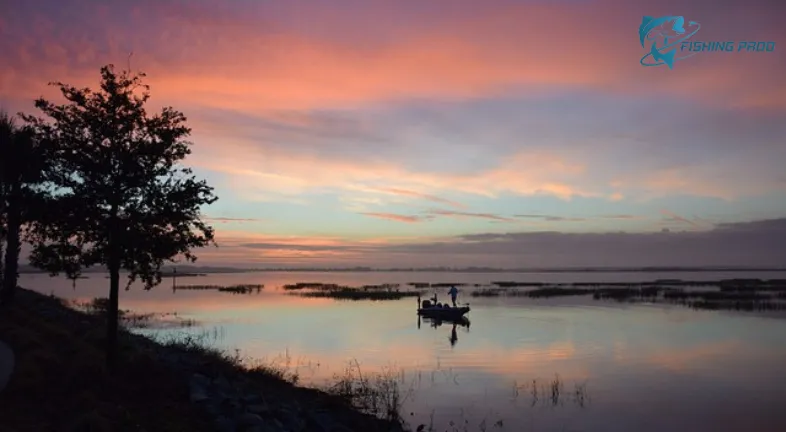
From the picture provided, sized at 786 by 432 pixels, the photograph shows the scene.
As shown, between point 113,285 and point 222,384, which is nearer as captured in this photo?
point 113,285

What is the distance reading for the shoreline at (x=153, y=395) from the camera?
1361 cm

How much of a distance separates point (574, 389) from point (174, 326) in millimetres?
34363

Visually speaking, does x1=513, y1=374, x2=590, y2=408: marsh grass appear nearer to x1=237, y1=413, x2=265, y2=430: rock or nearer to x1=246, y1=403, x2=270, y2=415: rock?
x1=246, y1=403, x2=270, y2=415: rock

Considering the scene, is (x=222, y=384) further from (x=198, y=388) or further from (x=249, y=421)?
(x=249, y=421)

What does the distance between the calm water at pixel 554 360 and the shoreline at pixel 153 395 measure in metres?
4.79

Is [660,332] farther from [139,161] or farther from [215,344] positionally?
[139,161]

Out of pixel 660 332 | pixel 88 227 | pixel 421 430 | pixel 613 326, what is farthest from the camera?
pixel 613 326

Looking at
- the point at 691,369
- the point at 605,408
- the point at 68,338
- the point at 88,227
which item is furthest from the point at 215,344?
the point at 691,369

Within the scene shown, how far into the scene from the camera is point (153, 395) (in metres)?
15.8

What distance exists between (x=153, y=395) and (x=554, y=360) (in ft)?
82.5

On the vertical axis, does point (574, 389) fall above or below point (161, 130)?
below

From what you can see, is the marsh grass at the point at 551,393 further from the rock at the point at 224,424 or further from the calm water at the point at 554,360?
the rock at the point at 224,424

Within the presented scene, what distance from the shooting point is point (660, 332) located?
4541 centimetres

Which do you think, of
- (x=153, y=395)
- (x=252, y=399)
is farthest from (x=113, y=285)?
(x=252, y=399)
